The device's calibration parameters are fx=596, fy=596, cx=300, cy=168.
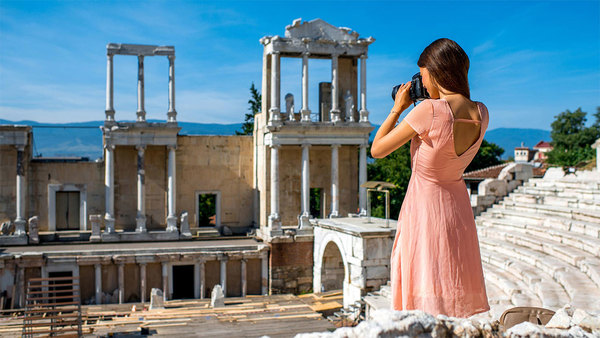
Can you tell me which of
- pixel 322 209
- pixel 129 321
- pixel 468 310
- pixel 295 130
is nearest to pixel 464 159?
pixel 468 310

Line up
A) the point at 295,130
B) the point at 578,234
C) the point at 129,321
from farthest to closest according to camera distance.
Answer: the point at 295,130
the point at 129,321
the point at 578,234

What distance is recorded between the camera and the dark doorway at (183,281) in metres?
23.8

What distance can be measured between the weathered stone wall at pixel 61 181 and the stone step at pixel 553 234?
17.3 meters

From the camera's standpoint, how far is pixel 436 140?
3.55 m

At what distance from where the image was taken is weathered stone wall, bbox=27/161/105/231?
26.1 metres

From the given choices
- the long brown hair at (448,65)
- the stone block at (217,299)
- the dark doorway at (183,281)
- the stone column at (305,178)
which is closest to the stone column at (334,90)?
the stone column at (305,178)

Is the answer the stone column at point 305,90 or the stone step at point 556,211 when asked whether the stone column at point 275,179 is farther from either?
the stone step at point 556,211

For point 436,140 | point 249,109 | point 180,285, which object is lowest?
point 180,285

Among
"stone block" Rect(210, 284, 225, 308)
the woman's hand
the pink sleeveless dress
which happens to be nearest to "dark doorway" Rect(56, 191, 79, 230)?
"stone block" Rect(210, 284, 225, 308)

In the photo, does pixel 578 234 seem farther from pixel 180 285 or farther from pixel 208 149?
pixel 208 149

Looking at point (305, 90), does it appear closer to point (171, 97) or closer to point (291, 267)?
point (171, 97)

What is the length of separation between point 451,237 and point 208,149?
983 inches

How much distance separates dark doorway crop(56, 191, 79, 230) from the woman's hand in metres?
25.3

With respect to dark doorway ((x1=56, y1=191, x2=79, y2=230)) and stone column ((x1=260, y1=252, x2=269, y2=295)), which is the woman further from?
dark doorway ((x1=56, y1=191, x2=79, y2=230))
